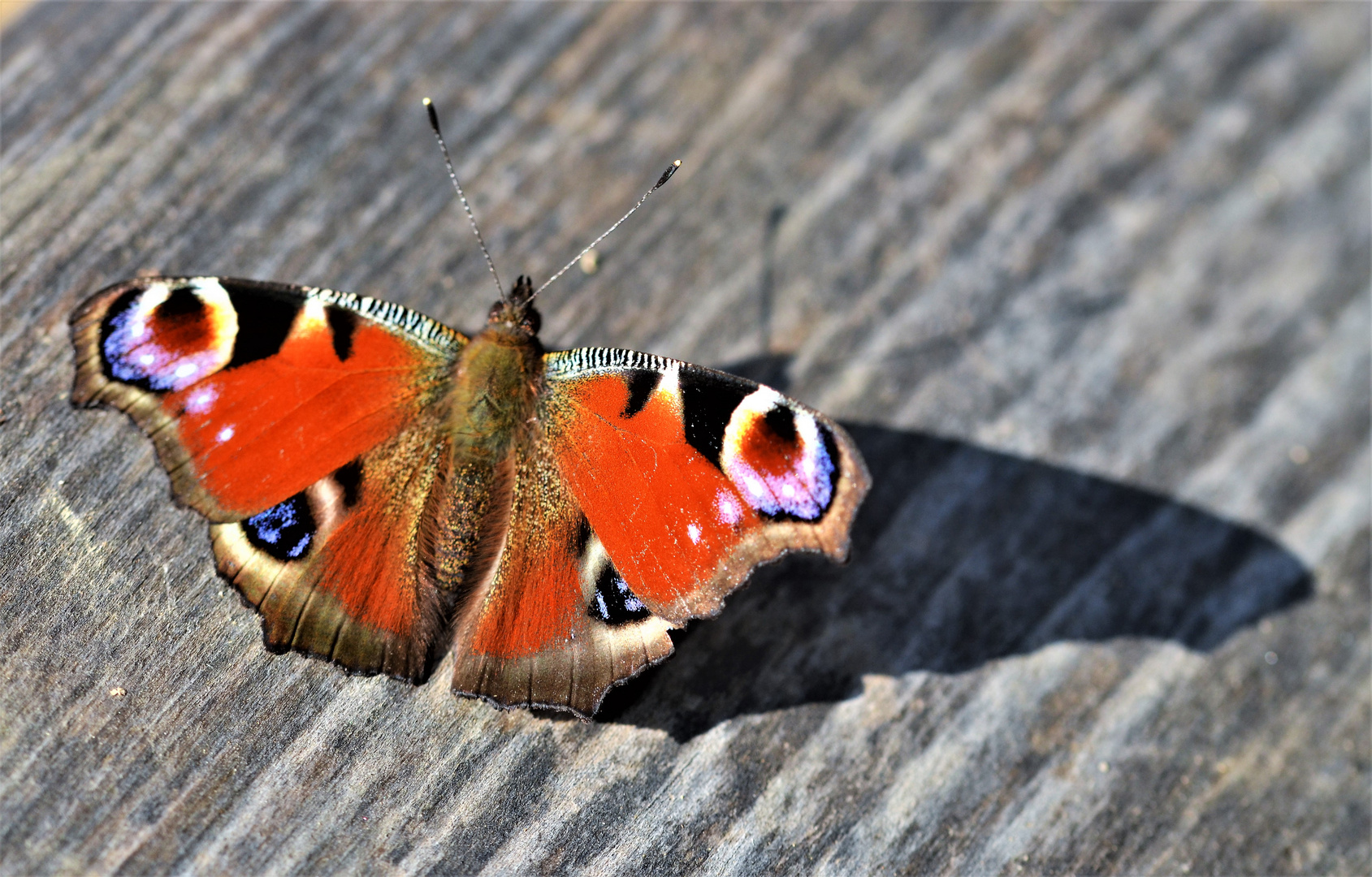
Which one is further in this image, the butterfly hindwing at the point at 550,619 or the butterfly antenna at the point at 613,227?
the butterfly antenna at the point at 613,227

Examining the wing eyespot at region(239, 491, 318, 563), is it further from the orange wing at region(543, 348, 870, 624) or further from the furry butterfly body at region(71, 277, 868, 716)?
the orange wing at region(543, 348, 870, 624)

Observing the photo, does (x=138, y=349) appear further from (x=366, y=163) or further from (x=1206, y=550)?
(x=1206, y=550)

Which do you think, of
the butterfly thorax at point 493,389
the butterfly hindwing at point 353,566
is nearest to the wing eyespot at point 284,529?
the butterfly hindwing at point 353,566

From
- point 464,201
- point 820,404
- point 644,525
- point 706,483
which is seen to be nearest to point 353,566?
point 644,525

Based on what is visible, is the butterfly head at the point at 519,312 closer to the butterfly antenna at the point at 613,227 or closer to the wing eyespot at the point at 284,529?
the butterfly antenna at the point at 613,227

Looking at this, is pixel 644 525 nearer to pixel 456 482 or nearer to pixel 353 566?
pixel 456 482

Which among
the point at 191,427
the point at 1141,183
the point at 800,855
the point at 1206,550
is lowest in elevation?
the point at 1206,550

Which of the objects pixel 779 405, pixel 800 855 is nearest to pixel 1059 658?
pixel 800 855
